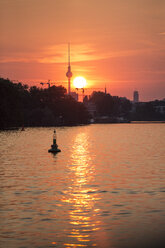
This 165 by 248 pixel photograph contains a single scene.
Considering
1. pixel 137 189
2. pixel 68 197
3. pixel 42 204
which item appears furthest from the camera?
pixel 137 189

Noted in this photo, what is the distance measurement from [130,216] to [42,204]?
3.94 meters

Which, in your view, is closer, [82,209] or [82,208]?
[82,209]

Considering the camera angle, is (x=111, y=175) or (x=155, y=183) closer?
(x=155, y=183)

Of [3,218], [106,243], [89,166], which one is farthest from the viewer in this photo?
[89,166]

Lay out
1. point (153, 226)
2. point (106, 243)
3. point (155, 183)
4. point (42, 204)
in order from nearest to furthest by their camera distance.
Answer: point (106, 243), point (153, 226), point (42, 204), point (155, 183)

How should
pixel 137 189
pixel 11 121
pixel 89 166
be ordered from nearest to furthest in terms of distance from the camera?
pixel 137 189 < pixel 89 166 < pixel 11 121

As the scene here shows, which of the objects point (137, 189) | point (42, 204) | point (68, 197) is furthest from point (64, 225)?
point (137, 189)

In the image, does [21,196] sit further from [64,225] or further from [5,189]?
[64,225]

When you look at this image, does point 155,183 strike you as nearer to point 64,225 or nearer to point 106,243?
point 64,225

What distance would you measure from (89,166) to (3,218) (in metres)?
20.3

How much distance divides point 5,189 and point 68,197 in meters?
3.76

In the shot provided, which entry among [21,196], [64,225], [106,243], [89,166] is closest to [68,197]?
[21,196]

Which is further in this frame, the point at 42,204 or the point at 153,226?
the point at 42,204

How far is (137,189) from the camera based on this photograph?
2389 centimetres
